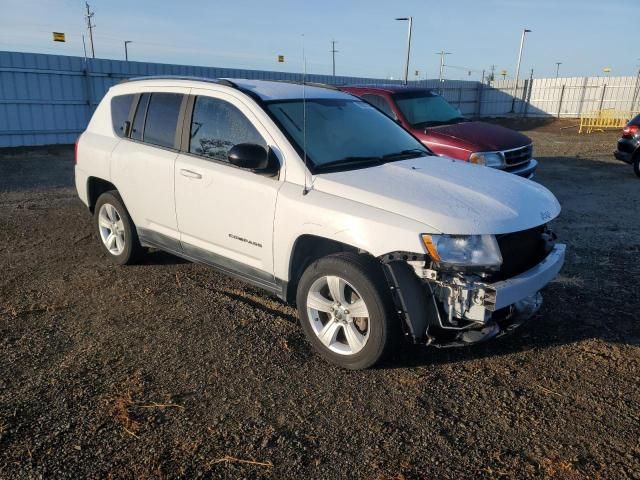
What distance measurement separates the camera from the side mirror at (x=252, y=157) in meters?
3.65

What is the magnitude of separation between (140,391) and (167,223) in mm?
1838

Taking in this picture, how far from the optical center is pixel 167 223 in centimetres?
466

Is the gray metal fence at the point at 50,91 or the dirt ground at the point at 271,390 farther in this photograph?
the gray metal fence at the point at 50,91

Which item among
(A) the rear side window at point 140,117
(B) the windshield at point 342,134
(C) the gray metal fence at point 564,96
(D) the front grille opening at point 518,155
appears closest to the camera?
(B) the windshield at point 342,134

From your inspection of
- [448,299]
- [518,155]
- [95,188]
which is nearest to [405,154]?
[448,299]

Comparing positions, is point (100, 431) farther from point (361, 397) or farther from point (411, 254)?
point (411, 254)

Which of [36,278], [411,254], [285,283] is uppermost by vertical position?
[411,254]

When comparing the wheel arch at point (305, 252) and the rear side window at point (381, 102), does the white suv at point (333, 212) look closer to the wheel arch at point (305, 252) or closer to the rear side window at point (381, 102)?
the wheel arch at point (305, 252)

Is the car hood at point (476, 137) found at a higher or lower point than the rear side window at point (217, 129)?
lower

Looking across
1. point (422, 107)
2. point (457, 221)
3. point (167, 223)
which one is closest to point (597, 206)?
point (422, 107)

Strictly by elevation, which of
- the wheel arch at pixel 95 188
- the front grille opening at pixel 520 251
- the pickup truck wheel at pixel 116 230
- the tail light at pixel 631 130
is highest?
the tail light at pixel 631 130

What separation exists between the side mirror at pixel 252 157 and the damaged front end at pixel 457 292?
3.80ft

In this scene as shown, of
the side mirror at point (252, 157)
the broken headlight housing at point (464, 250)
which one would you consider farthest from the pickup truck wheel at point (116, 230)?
the broken headlight housing at point (464, 250)

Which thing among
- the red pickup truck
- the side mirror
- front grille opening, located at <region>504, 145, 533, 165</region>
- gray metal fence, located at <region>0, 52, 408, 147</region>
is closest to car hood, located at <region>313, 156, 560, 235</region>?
the side mirror
